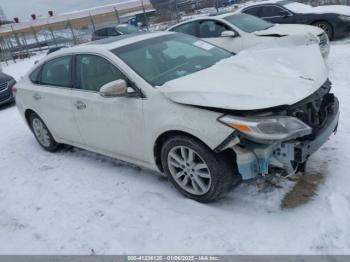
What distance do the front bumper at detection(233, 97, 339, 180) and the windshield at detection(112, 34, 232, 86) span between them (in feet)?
3.89

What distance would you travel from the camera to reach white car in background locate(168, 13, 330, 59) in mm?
7936

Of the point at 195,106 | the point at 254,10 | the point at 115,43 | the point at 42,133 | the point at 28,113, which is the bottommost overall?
the point at 42,133

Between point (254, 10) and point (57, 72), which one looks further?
point (254, 10)

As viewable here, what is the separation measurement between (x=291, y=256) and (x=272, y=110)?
119cm

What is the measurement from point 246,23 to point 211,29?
2.86ft

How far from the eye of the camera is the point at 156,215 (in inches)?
140

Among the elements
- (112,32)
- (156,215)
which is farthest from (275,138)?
(112,32)

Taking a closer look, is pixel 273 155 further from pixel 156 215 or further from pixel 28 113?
pixel 28 113

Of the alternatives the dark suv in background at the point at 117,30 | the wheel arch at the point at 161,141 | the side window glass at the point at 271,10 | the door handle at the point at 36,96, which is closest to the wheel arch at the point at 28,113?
the door handle at the point at 36,96

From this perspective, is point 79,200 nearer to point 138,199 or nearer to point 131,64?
point 138,199

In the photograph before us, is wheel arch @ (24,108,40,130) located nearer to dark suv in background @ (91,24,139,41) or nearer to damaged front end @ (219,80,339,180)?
damaged front end @ (219,80,339,180)

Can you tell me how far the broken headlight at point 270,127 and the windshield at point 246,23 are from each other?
19.2ft

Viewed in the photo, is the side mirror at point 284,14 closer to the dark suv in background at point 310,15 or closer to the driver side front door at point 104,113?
the dark suv in background at point 310,15

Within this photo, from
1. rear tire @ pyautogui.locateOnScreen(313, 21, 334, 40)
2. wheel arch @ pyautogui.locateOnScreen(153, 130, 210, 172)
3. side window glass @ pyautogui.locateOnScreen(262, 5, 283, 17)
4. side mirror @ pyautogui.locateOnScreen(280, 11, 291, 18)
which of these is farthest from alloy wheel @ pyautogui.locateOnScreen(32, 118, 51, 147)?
rear tire @ pyautogui.locateOnScreen(313, 21, 334, 40)
